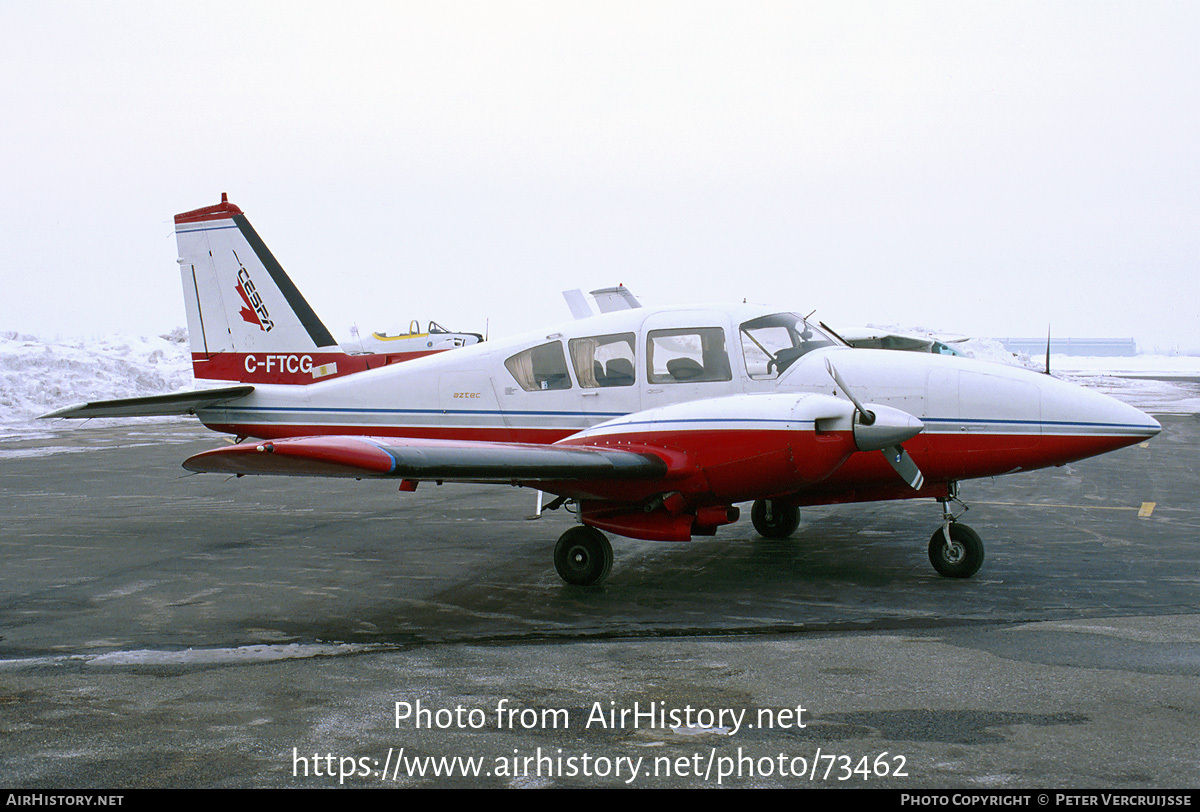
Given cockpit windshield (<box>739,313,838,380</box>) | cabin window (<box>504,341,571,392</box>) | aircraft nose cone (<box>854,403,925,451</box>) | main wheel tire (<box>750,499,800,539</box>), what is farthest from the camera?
main wheel tire (<box>750,499,800,539</box>)

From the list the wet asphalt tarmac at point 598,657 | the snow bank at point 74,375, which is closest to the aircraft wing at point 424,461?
the wet asphalt tarmac at point 598,657

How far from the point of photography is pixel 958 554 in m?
8.41

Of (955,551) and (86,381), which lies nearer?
(955,551)

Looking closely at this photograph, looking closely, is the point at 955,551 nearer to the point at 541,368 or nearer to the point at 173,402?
the point at 541,368

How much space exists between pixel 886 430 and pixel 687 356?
232 cm

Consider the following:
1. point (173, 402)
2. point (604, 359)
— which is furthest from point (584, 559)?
point (173, 402)

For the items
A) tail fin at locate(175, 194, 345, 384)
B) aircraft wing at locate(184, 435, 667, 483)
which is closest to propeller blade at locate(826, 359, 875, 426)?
aircraft wing at locate(184, 435, 667, 483)

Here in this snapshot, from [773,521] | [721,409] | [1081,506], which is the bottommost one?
[1081,506]

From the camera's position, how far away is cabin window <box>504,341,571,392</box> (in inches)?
380

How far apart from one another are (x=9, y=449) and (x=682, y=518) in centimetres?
1968

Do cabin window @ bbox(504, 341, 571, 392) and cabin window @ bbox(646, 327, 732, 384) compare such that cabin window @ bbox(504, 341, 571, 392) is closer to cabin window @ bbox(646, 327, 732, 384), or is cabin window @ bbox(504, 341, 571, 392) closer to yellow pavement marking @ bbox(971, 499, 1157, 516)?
cabin window @ bbox(646, 327, 732, 384)

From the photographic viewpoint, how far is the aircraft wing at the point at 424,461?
668cm

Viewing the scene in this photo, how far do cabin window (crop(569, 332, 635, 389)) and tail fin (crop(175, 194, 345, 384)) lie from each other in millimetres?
4834

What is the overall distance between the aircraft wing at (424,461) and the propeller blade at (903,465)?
1947mm
